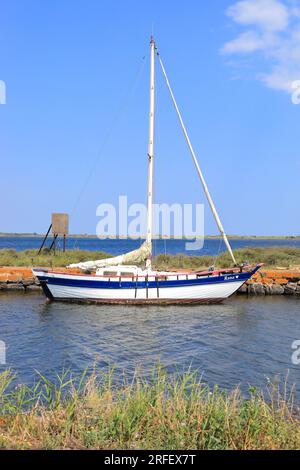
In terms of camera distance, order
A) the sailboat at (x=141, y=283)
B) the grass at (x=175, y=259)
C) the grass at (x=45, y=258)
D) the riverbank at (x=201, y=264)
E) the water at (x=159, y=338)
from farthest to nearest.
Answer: the grass at (x=175, y=259), the grass at (x=45, y=258), the riverbank at (x=201, y=264), the sailboat at (x=141, y=283), the water at (x=159, y=338)

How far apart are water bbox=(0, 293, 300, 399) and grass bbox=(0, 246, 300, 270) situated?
11.5 metres

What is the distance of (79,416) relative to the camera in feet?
22.8

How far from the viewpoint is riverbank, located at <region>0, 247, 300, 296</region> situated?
1238 inches

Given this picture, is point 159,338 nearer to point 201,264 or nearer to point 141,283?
point 141,283

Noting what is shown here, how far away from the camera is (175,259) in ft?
137

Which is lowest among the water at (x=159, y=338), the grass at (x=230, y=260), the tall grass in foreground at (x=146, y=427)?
the water at (x=159, y=338)

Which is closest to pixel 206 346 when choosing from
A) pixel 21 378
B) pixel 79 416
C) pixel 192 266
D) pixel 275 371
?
pixel 275 371

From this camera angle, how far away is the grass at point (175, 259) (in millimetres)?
38938

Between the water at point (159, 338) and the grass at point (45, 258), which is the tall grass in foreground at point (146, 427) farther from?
the grass at point (45, 258)

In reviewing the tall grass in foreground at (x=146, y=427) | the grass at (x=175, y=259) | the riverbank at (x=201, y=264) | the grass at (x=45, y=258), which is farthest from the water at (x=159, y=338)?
the grass at (x=175, y=259)

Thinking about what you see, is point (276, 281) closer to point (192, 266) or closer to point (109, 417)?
point (192, 266)

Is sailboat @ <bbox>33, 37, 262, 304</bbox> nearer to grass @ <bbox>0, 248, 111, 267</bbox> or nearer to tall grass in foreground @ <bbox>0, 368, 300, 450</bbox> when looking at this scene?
grass @ <bbox>0, 248, 111, 267</bbox>

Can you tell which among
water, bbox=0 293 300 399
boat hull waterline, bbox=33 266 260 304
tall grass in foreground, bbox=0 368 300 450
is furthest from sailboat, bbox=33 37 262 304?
tall grass in foreground, bbox=0 368 300 450
